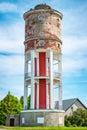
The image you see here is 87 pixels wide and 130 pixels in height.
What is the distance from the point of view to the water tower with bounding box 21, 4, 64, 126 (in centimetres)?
4175

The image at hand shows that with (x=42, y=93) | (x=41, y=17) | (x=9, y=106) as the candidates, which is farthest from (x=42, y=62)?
(x=9, y=106)

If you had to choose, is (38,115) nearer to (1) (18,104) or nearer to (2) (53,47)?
(2) (53,47)

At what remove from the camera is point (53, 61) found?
4403cm

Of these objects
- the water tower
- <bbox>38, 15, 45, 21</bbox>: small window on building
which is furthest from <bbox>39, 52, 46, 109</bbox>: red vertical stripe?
<bbox>38, 15, 45, 21</bbox>: small window on building

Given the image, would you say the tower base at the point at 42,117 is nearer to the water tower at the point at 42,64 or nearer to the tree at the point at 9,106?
the water tower at the point at 42,64

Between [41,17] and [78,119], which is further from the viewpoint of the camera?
[78,119]

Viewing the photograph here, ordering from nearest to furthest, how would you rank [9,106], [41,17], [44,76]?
[44,76]
[41,17]
[9,106]

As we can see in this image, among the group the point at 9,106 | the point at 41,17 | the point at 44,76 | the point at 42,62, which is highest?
the point at 41,17

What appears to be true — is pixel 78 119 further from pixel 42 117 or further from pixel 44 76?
pixel 44 76

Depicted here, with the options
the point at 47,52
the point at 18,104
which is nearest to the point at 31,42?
the point at 47,52

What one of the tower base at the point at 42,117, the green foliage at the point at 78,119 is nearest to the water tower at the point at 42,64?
the tower base at the point at 42,117

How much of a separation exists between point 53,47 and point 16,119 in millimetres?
11759

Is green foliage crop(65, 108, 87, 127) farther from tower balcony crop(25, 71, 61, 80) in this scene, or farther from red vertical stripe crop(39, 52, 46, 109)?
tower balcony crop(25, 71, 61, 80)

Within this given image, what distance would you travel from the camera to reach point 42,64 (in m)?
44.0
